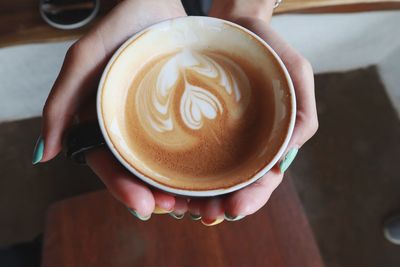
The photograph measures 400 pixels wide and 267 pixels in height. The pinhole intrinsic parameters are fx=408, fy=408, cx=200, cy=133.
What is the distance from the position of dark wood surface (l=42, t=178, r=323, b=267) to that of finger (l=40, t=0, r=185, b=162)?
256 mm

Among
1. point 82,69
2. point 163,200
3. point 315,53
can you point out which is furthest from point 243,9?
point 315,53

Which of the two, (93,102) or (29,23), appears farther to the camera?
(29,23)

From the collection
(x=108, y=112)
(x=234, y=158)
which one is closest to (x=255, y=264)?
(x=234, y=158)

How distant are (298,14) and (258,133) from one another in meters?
0.72

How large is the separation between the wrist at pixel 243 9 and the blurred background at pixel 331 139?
24cm

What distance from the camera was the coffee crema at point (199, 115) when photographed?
699mm

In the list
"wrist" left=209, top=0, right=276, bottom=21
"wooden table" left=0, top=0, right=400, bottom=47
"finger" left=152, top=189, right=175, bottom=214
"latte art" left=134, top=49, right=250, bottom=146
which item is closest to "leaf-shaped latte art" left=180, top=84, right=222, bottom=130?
"latte art" left=134, top=49, right=250, bottom=146

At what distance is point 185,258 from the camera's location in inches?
37.1

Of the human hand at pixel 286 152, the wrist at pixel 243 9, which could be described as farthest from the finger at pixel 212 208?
the wrist at pixel 243 9

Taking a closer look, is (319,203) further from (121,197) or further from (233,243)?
(121,197)

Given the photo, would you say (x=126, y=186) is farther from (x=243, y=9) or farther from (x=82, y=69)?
(x=243, y=9)

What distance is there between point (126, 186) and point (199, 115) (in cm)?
18

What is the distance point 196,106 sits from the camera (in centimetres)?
76

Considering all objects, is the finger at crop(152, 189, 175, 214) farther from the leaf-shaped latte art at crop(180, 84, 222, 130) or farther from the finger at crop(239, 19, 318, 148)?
the finger at crop(239, 19, 318, 148)
